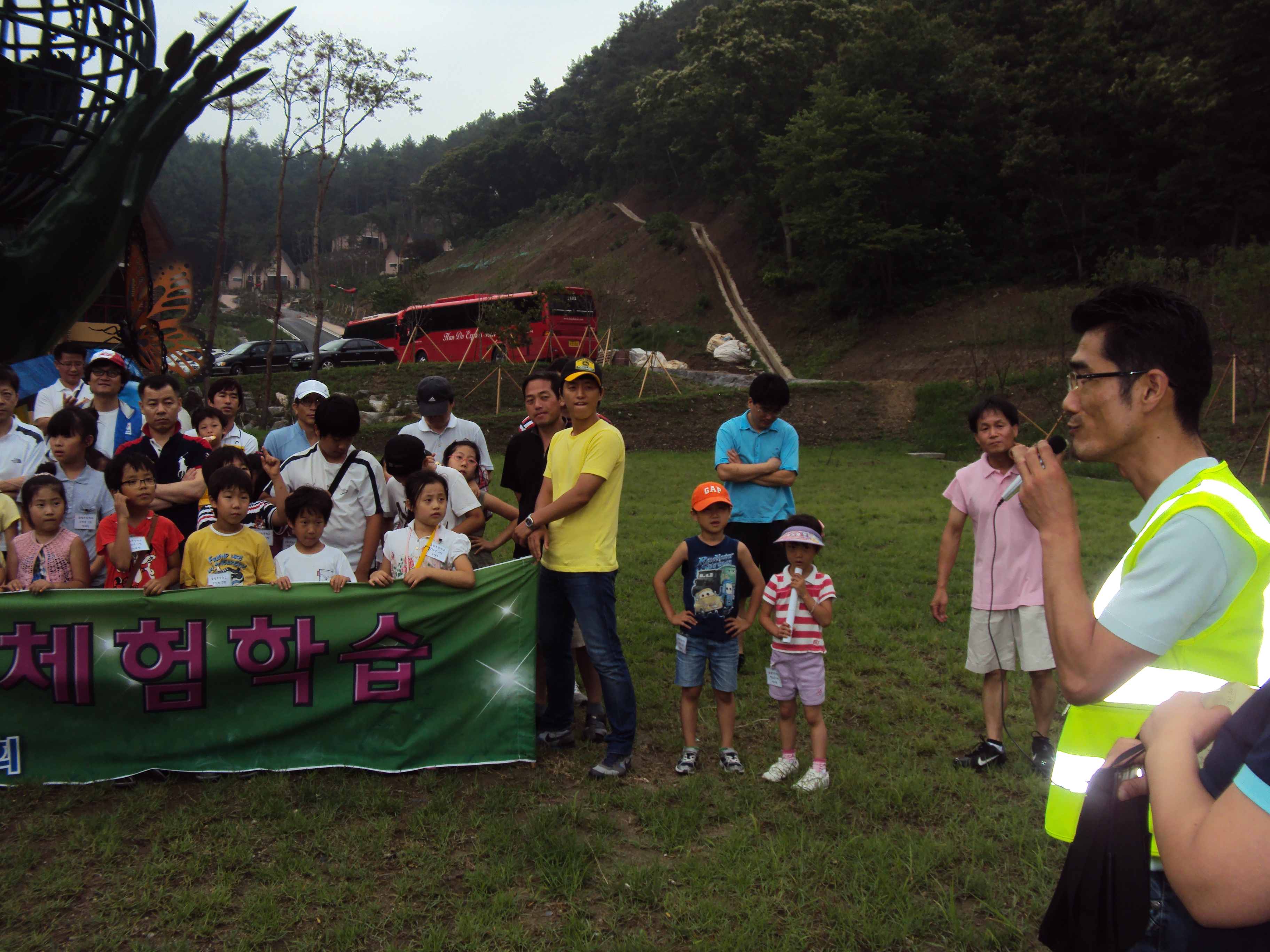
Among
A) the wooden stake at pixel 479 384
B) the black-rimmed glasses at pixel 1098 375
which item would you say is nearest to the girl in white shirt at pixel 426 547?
the black-rimmed glasses at pixel 1098 375

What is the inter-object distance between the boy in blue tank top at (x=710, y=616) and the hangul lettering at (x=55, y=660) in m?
2.61

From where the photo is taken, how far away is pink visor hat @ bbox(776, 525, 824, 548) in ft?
12.6

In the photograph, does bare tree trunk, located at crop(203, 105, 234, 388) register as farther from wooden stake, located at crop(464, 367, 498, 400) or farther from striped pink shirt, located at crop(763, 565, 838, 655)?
striped pink shirt, located at crop(763, 565, 838, 655)

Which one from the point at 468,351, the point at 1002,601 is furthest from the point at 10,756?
the point at 468,351

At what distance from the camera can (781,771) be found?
3920 mm

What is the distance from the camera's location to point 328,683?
3.97 metres

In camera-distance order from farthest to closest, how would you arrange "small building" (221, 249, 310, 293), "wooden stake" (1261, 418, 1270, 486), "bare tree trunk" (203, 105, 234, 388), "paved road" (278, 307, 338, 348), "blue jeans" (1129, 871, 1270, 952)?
"small building" (221, 249, 310, 293)
"paved road" (278, 307, 338, 348)
"bare tree trunk" (203, 105, 234, 388)
"wooden stake" (1261, 418, 1270, 486)
"blue jeans" (1129, 871, 1270, 952)

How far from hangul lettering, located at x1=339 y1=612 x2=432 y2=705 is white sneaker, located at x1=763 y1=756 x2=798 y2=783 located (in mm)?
1722

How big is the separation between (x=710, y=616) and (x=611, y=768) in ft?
2.78

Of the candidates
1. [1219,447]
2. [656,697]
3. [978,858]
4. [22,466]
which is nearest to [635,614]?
[656,697]

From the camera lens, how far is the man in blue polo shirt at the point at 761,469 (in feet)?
16.9

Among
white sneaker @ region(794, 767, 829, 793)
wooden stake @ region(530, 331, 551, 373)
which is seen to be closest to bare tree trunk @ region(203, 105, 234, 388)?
wooden stake @ region(530, 331, 551, 373)

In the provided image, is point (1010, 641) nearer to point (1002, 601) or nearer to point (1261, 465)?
point (1002, 601)

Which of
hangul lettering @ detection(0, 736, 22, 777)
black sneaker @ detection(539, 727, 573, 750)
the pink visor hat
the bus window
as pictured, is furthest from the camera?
the bus window
